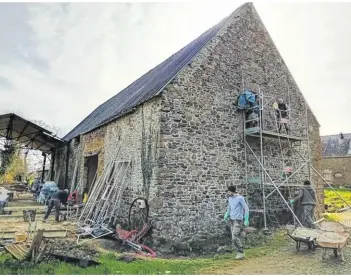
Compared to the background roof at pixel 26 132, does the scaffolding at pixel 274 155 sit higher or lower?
lower

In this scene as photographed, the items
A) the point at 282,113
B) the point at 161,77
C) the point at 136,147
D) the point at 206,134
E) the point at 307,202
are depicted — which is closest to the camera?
the point at 307,202

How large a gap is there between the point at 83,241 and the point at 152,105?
4.41 metres

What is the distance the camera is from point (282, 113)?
40.5 ft

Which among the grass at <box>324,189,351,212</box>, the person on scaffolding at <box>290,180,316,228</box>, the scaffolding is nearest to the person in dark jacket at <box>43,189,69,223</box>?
the scaffolding

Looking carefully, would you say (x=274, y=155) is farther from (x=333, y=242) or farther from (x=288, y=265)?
(x=288, y=265)

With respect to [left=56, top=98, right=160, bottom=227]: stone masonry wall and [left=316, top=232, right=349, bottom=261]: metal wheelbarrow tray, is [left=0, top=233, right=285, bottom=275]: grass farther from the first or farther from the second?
[left=56, top=98, right=160, bottom=227]: stone masonry wall

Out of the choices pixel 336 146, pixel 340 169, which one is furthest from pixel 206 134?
pixel 336 146

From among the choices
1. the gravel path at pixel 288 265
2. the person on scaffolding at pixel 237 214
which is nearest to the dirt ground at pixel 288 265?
the gravel path at pixel 288 265

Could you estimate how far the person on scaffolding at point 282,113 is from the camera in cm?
1159

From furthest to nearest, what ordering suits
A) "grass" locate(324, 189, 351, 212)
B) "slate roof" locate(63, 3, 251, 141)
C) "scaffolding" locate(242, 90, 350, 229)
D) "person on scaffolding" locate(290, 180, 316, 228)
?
"grass" locate(324, 189, 351, 212)
"scaffolding" locate(242, 90, 350, 229)
"slate roof" locate(63, 3, 251, 141)
"person on scaffolding" locate(290, 180, 316, 228)

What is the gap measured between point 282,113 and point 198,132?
465cm

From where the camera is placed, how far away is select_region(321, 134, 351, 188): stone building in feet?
112

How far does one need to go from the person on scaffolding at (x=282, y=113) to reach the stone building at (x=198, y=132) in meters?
0.41

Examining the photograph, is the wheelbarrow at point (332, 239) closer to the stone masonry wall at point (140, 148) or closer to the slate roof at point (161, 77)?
the stone masonry wall at point (140, 148)
